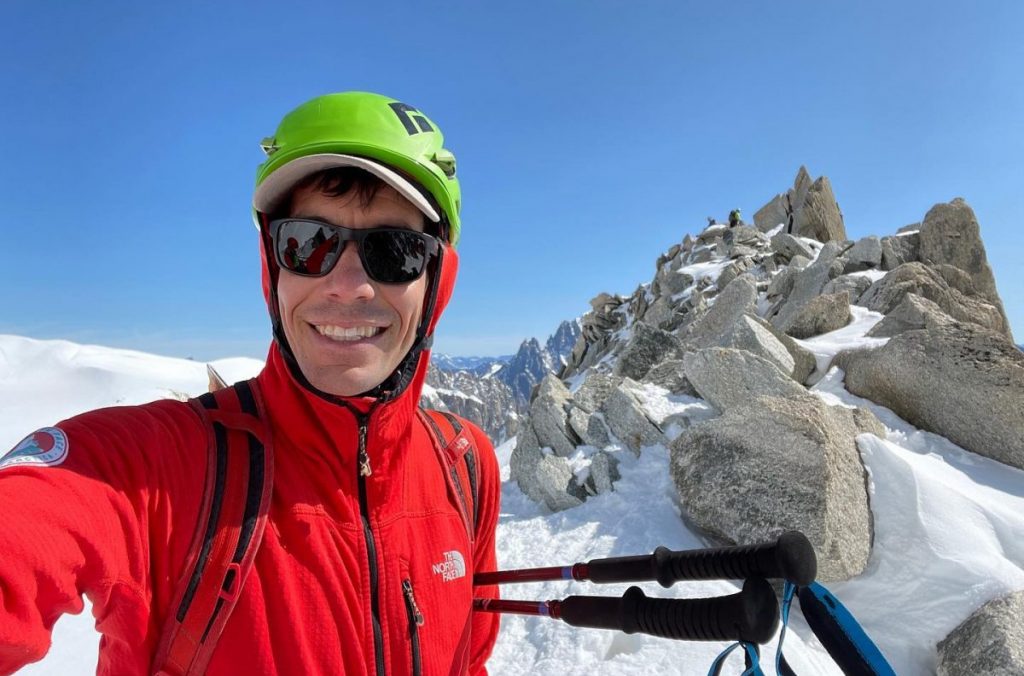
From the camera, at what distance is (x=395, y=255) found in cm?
226

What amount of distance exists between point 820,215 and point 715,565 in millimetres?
51915

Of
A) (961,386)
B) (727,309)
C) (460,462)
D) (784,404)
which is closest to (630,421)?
(784,404)

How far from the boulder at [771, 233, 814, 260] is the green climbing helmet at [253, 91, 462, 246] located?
123 feet

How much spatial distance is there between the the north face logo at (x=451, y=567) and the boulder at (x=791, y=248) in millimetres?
37564

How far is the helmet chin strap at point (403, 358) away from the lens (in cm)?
223

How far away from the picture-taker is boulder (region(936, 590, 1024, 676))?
15.5 feet

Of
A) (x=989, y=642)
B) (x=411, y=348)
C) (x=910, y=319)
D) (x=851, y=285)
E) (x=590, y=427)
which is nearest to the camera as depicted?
(x=411, y=348)

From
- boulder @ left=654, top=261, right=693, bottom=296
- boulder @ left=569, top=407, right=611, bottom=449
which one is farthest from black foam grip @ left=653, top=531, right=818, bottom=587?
boulder @ left=654, top=261, right=693, bottom=296

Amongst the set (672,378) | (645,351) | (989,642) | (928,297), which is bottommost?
(989,642)

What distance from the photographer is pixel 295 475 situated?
2168 millimetres

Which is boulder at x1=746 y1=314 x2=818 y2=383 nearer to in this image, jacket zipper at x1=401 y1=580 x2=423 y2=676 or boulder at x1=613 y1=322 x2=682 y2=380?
boulder at x1=613 y1=322 x2=682 y2=380

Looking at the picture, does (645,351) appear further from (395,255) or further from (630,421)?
(395,255)

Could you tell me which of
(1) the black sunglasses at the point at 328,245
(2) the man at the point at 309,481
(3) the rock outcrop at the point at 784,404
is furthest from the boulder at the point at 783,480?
(1) the black sunglasses at the point at 328,245

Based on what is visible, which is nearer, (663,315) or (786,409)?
(786,409)
